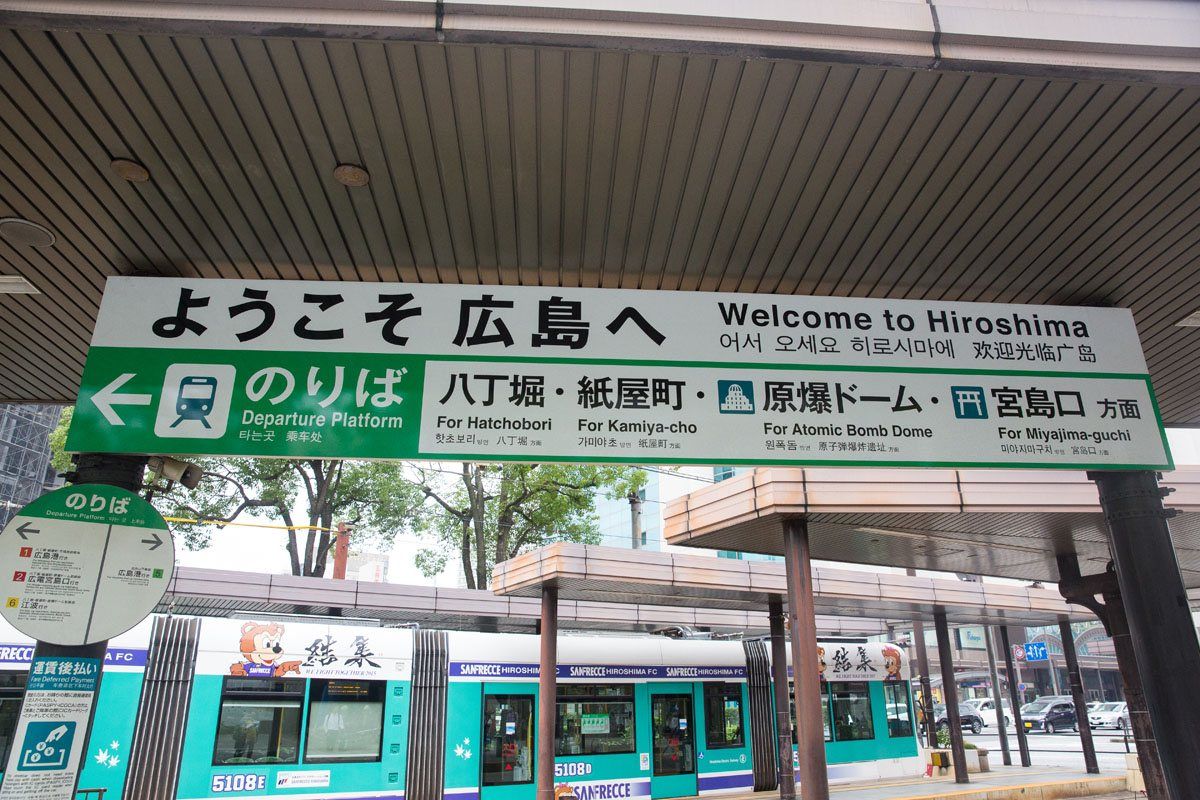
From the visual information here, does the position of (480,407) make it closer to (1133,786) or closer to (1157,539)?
(1157,539)

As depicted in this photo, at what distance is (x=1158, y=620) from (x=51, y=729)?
6133 millimetres

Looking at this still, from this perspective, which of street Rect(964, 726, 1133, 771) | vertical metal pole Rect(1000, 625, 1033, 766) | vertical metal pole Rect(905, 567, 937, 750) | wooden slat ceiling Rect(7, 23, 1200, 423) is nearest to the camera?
wooden slat ceiling Rect(7, 23, 1200, 423)

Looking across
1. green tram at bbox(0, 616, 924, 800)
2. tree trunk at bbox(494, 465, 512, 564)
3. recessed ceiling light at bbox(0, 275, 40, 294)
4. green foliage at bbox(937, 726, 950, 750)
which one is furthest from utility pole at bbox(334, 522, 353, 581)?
green foliage at bbox(937, 726, 950, 750)

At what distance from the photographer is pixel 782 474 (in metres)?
10.7

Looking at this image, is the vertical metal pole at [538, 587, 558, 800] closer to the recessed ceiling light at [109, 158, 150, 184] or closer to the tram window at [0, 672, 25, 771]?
the tram window at [0, 672, 25, 771]

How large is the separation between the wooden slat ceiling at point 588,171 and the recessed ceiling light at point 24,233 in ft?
0.24

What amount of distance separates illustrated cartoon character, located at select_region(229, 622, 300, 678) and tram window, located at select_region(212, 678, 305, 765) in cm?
10

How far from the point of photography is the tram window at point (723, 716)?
1541cm

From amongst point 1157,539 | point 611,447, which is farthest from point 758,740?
point 611,447

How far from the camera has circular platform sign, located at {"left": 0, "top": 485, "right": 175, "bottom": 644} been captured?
154 inches

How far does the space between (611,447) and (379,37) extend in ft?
7.08

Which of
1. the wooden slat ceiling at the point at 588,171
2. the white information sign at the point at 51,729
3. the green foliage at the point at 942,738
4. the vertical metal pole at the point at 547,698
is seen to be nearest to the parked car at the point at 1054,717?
the green foliage at the point at 942,738

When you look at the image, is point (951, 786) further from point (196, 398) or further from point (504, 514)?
point (196, 398)

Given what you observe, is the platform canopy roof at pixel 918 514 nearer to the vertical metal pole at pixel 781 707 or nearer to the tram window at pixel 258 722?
the vertical metal pole at pixel 781 707
